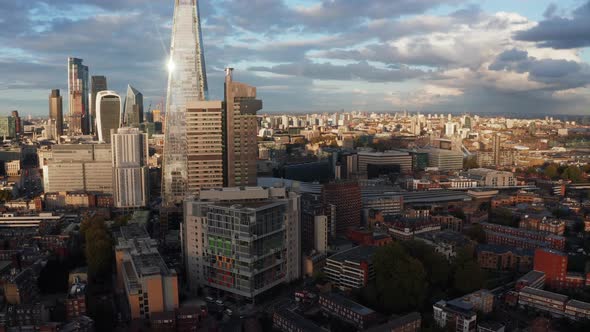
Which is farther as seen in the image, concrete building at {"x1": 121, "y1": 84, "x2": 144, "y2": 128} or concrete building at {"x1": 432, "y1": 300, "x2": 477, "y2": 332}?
concrete building at {"x1": 121, "y1": 84, "x2": 144, "y2": 128}

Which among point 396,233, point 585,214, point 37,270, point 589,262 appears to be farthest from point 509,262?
point 37,270

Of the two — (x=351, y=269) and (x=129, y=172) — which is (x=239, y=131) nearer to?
(x=129, y=172)

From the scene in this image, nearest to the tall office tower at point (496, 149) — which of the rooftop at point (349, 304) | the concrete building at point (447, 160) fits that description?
the concrete building at point (447, 160)

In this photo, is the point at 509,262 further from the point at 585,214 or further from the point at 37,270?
the point at 37,270

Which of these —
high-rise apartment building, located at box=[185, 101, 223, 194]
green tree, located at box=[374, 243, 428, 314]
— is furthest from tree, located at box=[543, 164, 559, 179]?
green tree, located at box=[374, 243, 428, 314]

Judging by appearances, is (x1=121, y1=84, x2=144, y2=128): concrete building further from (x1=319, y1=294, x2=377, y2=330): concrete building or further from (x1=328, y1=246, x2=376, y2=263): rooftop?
(x1=319, y1=294, x2=377, y2=330): concrete building

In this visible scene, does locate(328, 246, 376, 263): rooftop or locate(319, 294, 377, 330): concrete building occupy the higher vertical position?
locate(328, 246, 376, 263): rooftop
